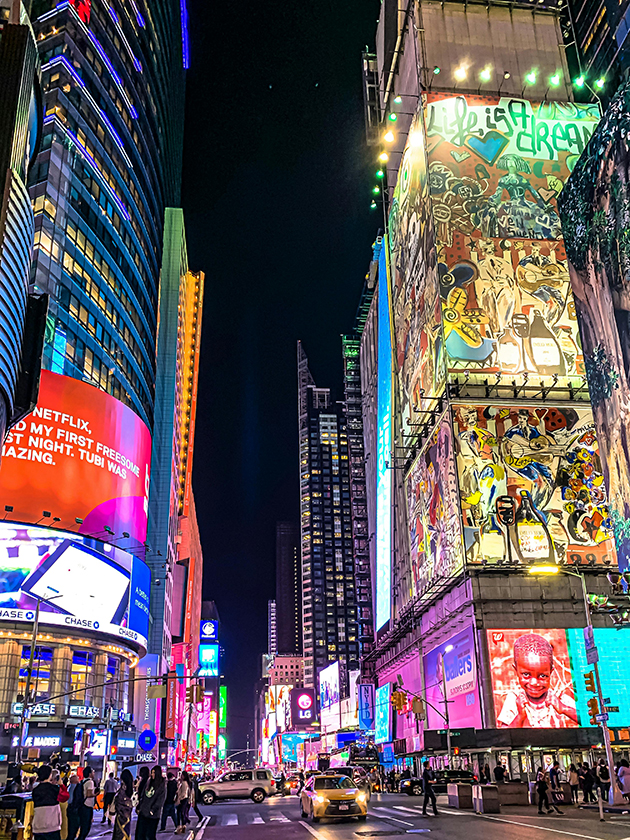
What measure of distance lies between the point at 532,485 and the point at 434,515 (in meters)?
10.2

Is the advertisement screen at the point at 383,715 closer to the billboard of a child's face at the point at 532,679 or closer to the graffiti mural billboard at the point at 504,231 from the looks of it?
the billboard of a child's face at the point at 532,679

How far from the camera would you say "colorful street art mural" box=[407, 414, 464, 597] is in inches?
2275

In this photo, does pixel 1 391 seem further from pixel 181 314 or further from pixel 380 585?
pixel 181 314

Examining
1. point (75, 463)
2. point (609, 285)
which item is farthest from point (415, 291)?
point (609, 285)

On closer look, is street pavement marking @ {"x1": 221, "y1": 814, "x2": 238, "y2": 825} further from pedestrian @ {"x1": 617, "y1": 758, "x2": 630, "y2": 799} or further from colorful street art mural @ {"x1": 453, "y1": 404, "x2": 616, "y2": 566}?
colorful street art mural @ {"x1": 453, "y1": 404, "x2": 616, "y2": 566}

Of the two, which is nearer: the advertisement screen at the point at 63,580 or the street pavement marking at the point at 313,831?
the street pavement marking at the point at 313,831

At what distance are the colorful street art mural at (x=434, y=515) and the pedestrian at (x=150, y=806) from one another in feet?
132

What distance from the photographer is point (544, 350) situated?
6131 cm

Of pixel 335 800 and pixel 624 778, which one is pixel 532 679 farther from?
pixel 335 800

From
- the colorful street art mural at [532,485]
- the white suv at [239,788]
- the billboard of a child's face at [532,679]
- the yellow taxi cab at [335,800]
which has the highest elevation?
the colorful street art mural at [532,485]

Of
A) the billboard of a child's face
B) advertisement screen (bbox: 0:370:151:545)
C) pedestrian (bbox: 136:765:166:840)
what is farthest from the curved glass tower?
pedestrian (bbox: 136:765:166:840)

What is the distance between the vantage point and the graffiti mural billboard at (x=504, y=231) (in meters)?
61.2

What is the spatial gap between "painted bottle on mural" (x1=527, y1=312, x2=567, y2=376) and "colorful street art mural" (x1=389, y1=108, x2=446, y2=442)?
24.7ft

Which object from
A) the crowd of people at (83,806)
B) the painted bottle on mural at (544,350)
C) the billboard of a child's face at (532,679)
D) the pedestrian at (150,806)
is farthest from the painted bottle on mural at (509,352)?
the pedestrian at (150,806)
